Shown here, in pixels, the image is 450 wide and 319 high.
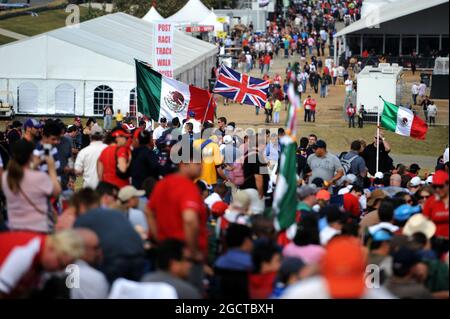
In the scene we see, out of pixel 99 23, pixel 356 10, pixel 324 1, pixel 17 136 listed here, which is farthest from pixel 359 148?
pixel 324 1

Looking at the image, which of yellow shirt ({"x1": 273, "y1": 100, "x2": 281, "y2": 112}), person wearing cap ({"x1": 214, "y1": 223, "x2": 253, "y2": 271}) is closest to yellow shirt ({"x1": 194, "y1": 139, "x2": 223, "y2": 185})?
person wearing cap ({"x1": 214, "y1": 223, "x2": 253, "y2": 271})

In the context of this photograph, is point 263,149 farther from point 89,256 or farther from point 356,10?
point 356,10

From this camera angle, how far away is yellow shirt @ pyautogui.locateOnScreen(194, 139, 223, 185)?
17.2 metres

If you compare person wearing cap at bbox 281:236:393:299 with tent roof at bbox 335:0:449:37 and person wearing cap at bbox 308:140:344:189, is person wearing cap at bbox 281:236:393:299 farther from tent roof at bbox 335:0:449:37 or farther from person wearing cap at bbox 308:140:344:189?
tent roof at bbox 335:0:449:37

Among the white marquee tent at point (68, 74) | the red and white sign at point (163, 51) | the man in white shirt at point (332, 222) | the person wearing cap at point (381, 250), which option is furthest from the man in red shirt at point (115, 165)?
the white marquee tent at point (68, 74)

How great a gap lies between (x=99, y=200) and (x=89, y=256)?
48.2 inches

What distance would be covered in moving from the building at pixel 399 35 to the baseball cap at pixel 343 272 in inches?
1822

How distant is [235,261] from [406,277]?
1.44 m

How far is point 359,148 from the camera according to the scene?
20219mm

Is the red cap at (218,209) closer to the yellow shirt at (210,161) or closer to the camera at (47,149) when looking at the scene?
the camera at (47,149)

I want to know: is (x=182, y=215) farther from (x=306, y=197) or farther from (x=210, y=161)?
(x=210, y=161)

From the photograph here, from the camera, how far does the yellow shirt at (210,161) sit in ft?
56.5

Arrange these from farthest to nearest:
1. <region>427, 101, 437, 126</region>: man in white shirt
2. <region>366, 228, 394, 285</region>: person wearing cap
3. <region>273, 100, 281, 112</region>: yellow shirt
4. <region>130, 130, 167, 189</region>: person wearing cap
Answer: <region>273, 100, 281, 112</region>: yellow shirt
<region>427, 101, 437, 126</region>: man in white shirt
<region>130, 130, 167, 189</region>: person wearing cap
<region>366, 228, 394, 285</region>: person wearing cap

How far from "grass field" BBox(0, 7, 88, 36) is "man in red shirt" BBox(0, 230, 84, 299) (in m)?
65.2
